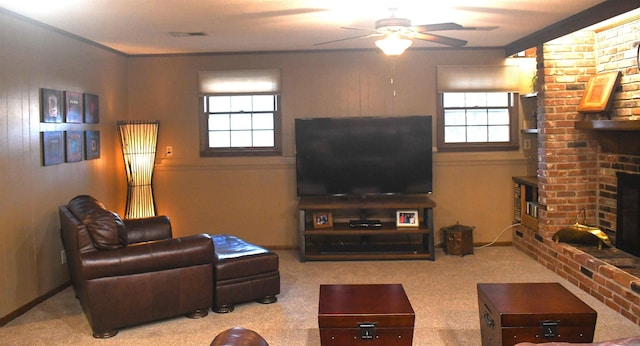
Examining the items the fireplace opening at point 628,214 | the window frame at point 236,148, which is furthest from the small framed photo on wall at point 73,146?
the fireplace opening at point 628,214

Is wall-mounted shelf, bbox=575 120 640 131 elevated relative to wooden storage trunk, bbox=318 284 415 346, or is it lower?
elevated

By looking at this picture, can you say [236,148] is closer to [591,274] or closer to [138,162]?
[138,162]

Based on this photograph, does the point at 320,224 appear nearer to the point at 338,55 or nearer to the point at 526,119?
the point at 338,55

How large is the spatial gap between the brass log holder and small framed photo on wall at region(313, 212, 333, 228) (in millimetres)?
2252

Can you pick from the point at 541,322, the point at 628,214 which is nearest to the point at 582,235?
the point at 628,214

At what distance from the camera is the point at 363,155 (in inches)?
254

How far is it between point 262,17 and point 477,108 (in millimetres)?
3108

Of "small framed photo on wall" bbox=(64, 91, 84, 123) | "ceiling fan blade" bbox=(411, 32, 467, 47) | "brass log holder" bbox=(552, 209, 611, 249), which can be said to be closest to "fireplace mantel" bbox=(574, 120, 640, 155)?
"brass log holder" bbox=(552, 209, 611, 249)

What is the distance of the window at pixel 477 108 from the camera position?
6.62 metres

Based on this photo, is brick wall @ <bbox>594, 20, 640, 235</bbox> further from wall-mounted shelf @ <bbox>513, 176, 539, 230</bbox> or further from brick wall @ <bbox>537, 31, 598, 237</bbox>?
wall-mounted shelf @ <bbox>513, 176, 539, 230</bbox>

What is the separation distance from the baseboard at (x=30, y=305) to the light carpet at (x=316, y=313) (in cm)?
4

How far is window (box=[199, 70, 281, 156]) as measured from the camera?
22.0ft

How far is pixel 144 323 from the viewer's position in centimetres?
423

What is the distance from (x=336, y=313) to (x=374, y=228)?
296 centimetres
